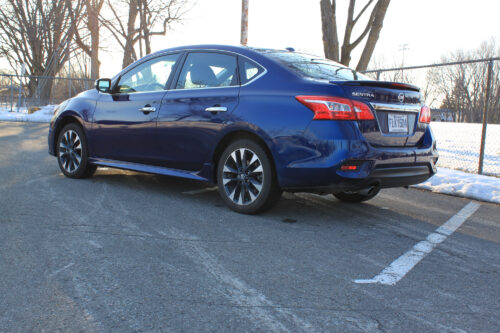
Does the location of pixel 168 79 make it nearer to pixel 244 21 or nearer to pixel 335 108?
pixel 335 108

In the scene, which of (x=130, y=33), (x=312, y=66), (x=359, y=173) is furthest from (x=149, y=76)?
(x=130, y=33)

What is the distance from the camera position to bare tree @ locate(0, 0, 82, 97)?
33719mm

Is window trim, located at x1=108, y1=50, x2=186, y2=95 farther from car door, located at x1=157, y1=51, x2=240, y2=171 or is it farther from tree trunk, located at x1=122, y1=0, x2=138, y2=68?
tree trunk, located at x1=122, y1=0, x2=138, y2=68

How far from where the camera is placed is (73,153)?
21.2 ft

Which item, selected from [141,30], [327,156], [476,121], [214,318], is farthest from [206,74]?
[141,30]

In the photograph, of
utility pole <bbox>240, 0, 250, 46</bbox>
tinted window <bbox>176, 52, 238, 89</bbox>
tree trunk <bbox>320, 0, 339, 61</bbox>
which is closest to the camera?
tinted window <bbox>176, 52, 238, 89</bbox>

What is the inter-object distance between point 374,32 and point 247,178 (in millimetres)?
9669

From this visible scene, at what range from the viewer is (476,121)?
1647 centimetres

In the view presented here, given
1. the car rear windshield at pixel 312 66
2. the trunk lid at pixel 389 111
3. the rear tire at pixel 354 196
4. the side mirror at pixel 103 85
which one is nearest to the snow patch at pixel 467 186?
the rear tire at pixel 354 196

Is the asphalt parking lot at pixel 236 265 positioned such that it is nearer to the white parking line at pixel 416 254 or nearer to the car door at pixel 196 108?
the white parking line at pixel 416 254

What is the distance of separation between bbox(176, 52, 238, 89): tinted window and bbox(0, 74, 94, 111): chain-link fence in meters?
19.7

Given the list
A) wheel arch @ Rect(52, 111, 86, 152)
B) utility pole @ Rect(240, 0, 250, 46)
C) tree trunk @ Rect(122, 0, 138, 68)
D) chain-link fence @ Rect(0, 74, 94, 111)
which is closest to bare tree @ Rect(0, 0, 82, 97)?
chain-link fence @ Rect(0, 74, 94, 111)

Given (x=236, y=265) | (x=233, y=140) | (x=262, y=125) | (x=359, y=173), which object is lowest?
(x=236, y=265)

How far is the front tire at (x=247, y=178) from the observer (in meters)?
4.54
